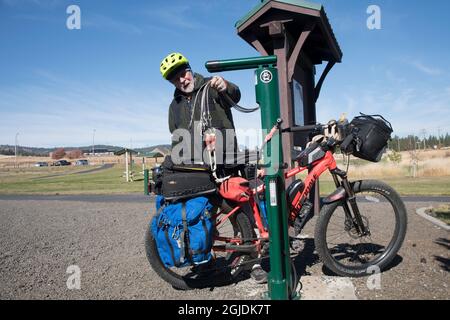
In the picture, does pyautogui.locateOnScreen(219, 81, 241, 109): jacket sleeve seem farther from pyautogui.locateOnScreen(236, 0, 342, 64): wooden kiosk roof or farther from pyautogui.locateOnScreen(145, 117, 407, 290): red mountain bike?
pyautogui.locateOnScreen(236, 0, 342, 64): wooden kiosk roof

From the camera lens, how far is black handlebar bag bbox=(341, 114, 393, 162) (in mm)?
3344

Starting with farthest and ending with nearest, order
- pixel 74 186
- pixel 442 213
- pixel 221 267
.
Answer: pixel 74 186, pixel 442 213, pixel 221 267

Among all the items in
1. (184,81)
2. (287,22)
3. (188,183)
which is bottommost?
(188,183)

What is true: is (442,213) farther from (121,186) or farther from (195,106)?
(121,186)

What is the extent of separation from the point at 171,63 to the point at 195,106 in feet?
1.54

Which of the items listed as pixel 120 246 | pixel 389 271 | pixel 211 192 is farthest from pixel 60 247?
pixel 389 271

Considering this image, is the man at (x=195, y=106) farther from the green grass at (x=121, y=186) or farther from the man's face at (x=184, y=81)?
the green grass at (x=121, y=186)

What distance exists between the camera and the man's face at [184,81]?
11.6ft

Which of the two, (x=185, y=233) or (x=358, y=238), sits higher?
(x=185, y=233)

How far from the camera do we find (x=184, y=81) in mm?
3566

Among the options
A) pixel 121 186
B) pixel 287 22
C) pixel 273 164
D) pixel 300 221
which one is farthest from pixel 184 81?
pixel 121 186

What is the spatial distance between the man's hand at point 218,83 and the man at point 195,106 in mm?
17

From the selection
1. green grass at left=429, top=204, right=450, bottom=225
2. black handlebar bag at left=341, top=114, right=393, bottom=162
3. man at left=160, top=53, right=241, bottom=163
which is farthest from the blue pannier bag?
green grass at left=429, top=204, right=450, bottom=225
